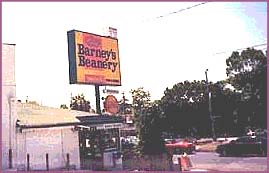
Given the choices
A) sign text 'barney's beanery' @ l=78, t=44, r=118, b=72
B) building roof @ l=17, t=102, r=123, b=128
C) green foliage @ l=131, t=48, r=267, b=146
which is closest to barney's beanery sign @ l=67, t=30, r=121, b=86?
sign text 'barney's beanery' @ l=78, t=44, r=118, b=72

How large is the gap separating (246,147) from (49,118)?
13.4 meters

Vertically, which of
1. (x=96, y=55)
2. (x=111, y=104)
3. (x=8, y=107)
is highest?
(x=96, y=55)

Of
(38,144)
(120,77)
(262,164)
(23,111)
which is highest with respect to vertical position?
(120,77)

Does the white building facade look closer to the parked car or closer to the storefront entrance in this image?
the storefront entrance

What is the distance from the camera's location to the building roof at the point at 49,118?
63.2ft

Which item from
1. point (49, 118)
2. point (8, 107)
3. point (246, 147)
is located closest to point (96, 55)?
point (49, 118)

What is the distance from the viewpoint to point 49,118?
21.0 metres

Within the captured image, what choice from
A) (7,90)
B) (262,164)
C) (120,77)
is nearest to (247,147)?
(262,164)

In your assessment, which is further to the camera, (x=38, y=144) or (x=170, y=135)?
(x=170, y=135)

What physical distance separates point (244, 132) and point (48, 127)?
40390mm

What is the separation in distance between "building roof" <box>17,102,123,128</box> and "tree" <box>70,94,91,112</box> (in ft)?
195

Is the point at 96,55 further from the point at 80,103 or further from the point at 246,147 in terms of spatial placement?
the point at 80,103

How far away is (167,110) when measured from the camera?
56.5 meters

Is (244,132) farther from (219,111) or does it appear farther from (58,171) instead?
(58,171)
